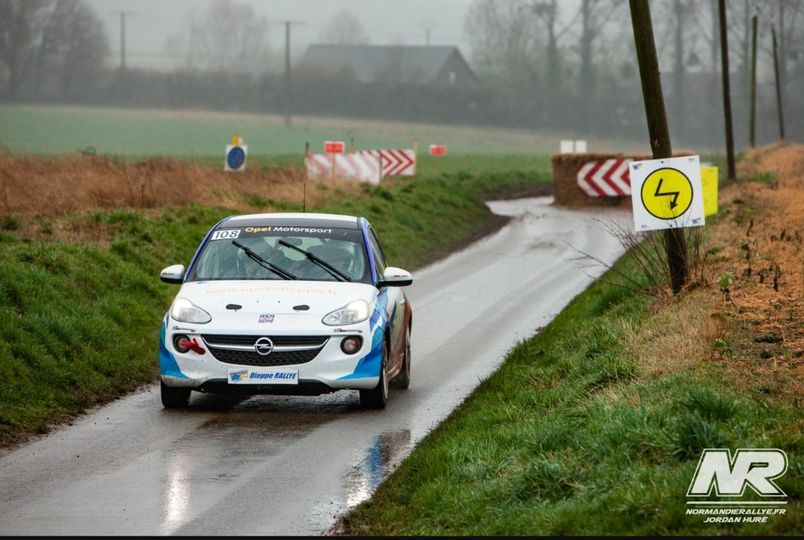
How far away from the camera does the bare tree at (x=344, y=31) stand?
150000 millimetres

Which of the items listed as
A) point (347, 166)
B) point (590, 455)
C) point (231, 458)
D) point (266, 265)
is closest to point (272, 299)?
point (266, 265)

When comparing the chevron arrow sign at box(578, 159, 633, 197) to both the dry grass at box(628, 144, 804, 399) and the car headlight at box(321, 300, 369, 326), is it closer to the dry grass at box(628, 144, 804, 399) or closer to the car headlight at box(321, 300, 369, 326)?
the dry grass at box(628, 144, 804, 399)

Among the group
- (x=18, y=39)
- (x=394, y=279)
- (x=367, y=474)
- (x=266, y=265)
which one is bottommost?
(x=367, y=474)

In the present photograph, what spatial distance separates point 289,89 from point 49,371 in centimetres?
8704

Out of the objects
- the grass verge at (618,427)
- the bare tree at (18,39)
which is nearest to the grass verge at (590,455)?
the grass verge at (618,427)

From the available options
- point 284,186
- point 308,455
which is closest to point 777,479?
point 308,455

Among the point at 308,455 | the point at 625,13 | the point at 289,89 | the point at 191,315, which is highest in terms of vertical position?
the point at 625,13

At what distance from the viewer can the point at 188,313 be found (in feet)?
39.9

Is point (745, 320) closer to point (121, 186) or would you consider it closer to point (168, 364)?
point (168, 364)

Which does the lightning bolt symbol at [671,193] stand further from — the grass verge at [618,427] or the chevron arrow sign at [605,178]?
the chevron arrow sign at [605,178]

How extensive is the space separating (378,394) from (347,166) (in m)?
25.6

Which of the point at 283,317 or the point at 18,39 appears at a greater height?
the point at 18,39

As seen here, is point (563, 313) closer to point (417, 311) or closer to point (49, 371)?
point (417, 311)

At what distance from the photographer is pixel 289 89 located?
9900 centimetres
